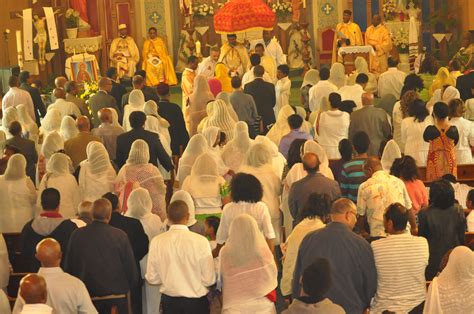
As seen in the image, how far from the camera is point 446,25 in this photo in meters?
29.2

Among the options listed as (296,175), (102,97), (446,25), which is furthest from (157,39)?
(296,175)

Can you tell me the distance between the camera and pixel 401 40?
93.7ft

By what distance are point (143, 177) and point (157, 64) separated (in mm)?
15044

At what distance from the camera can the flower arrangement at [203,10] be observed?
30.7m

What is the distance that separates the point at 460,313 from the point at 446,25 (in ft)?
65.7

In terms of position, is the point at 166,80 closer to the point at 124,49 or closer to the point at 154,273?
the point at 124,49

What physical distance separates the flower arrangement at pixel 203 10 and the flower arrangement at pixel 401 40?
4456mm

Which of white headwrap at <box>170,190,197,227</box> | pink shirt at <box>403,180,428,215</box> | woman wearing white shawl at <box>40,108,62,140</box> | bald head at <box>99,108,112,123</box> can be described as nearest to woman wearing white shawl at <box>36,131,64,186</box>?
bald head at <box>99,108,112,123</box>

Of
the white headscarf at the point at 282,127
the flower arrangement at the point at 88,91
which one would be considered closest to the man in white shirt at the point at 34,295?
the white headscarf at the point at 282,127

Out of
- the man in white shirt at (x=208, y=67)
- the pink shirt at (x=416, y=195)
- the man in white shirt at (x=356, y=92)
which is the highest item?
the man in white shirt at (x=208, y=67)

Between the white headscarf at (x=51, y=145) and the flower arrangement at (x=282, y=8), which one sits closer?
the white headscarf at (x=51, y=145)

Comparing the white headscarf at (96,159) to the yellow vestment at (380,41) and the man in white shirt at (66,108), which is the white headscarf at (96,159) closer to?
the man in white shirt at (66,108)

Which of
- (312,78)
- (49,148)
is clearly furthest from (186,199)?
(312,78)

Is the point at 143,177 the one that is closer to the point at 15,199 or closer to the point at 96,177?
the point at 96,177
